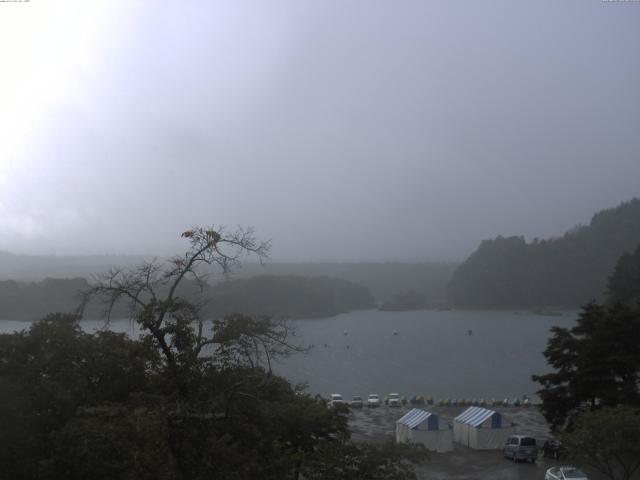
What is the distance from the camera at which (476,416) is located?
654 inches

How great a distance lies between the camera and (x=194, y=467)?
4172mm

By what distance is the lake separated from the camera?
32156 millimetres

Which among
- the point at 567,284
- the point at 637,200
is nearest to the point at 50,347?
the point at 567,284

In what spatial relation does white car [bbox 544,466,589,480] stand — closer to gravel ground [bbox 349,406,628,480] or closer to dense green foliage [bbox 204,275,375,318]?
gravel ground [bbox 349,406,628,480]

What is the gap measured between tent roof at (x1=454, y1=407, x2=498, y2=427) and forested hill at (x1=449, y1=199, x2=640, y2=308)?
209 feet

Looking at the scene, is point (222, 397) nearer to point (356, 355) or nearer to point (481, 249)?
point (356, 355)

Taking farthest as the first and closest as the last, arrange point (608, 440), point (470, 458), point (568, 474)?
1. point (470, 458)
2. point (568, 474)
3. point (608, 440)

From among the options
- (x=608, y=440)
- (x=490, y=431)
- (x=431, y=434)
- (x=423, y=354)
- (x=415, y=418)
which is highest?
(x=608, y=440)

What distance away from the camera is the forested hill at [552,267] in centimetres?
7744

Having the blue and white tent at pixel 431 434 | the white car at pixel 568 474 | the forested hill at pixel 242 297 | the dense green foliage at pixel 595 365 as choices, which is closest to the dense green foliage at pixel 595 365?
the dense green foliage at pixel 595 365

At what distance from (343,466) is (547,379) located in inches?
417

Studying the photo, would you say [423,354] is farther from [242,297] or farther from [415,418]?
[415,418]

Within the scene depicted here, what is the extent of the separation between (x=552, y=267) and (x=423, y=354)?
38143 mm

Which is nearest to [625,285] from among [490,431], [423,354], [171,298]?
[423,354]
